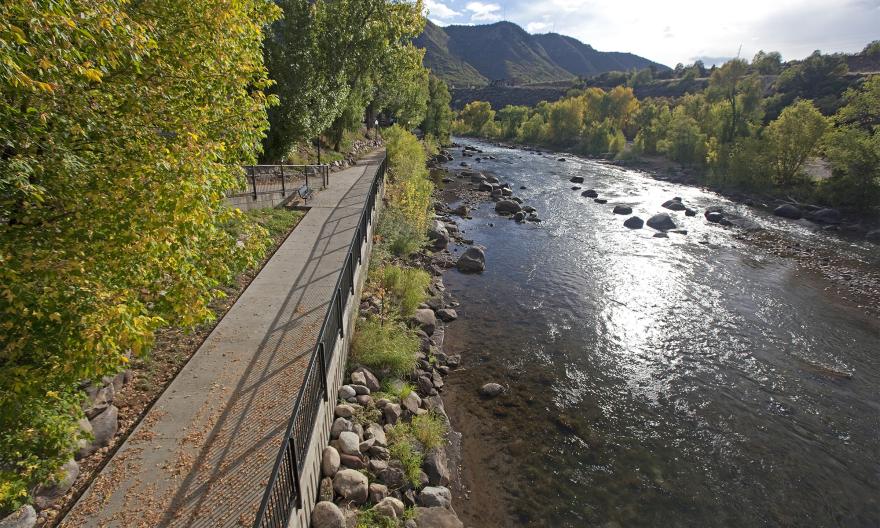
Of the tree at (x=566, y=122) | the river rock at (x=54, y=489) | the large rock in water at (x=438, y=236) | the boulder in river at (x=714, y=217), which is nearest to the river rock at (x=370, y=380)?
the river rock at (x=54, y=489)

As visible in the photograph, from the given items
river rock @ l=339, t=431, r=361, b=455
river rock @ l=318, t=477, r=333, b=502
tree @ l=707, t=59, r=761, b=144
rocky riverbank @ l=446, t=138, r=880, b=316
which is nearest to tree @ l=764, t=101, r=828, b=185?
rocky riverbank @ l=446, t=138, r=880, b=316

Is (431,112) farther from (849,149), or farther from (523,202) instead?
(849,149)

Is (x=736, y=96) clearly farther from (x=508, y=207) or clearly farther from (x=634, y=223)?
(x=508, y=207)

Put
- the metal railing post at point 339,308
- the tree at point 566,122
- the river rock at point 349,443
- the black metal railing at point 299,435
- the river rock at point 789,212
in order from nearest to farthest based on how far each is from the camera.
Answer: the black metal railing at point 299,435, the river rock at point 349,443, the metal railing post at point 339,308, the river rock at point 789,212, the tree at point 566,122

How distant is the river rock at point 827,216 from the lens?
32.9 m

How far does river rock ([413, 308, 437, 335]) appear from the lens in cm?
1454

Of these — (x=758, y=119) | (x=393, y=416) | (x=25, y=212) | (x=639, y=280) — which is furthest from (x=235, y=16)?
(x=758, y=119)

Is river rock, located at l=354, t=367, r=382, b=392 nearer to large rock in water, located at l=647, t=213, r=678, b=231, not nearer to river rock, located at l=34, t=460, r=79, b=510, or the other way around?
river rock, located at l=34, t=460, r=79, b=510

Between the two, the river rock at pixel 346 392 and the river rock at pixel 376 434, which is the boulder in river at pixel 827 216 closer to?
the river rock at pixel 376 434

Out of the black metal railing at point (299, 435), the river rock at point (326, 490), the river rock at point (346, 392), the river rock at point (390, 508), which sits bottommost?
the river rock at point (390, 508)

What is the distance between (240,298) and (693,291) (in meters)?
19.3

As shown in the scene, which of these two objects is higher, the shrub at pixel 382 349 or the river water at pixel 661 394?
the shrub at pixel 382 349

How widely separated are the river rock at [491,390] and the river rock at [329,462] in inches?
213

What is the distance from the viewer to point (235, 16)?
632cm
